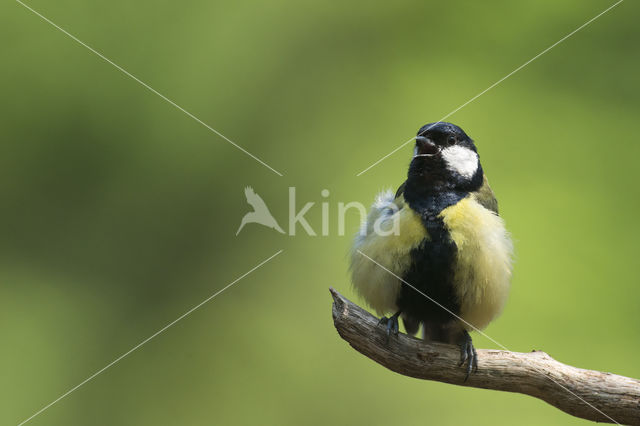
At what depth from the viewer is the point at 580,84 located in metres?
3.54

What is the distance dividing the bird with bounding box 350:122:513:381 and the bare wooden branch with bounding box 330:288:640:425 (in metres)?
0.05

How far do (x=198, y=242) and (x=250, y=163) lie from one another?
0.55 meters

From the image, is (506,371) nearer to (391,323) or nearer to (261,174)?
(391,323)

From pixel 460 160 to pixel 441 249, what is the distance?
34 cm

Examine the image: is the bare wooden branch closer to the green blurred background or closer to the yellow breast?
the yellow breast

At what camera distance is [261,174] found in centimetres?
356

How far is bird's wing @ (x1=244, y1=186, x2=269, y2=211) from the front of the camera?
3.49 meters

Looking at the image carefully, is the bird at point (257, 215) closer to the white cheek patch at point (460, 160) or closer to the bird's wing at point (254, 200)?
the bird's wing at point (254, 200)

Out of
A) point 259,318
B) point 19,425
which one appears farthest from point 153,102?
point 19,425

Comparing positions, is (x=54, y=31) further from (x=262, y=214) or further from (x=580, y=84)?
(x=580, y=84)
